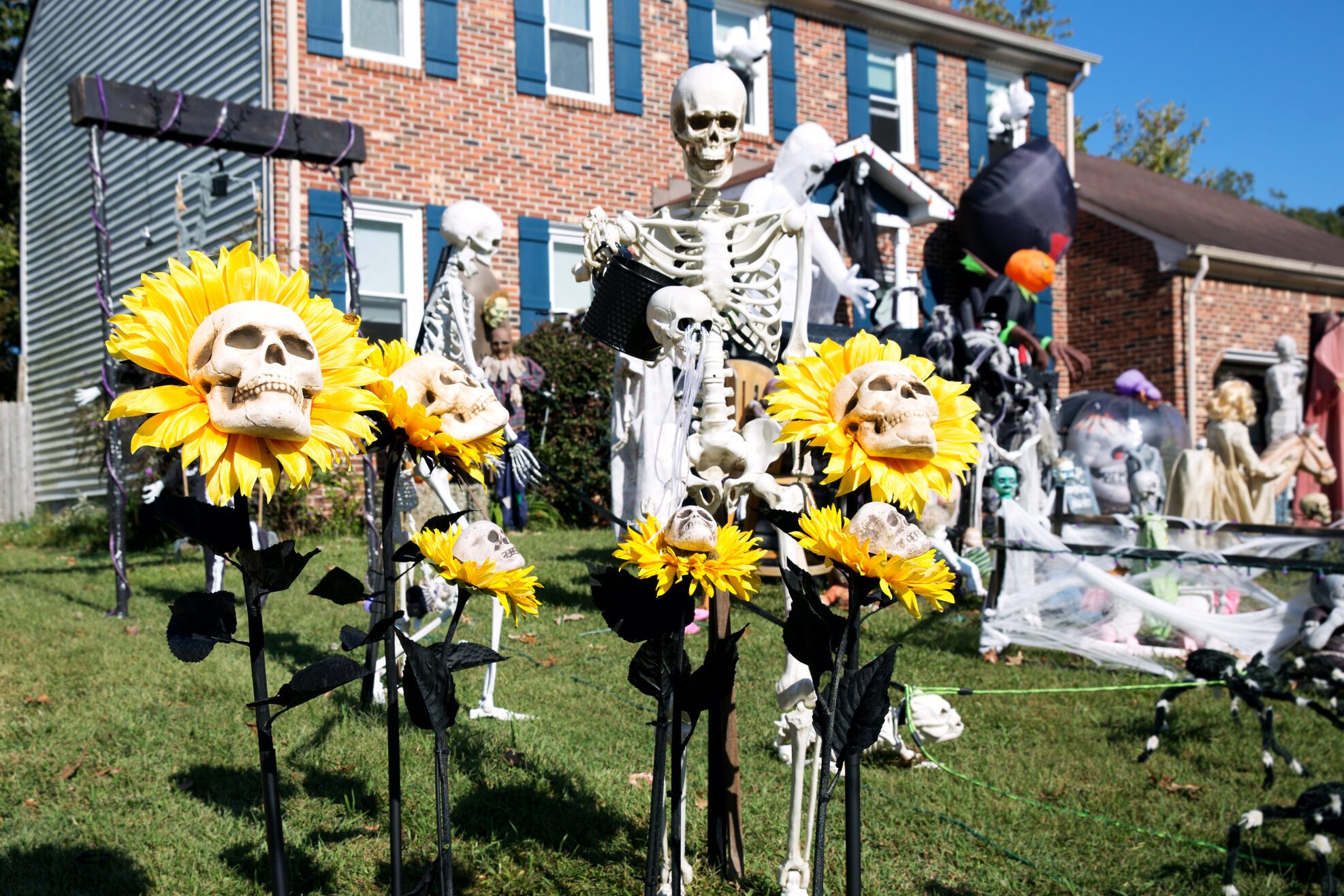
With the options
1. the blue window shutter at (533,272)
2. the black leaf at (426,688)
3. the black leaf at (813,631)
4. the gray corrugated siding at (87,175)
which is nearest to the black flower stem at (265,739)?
the black leaf at (426,688)

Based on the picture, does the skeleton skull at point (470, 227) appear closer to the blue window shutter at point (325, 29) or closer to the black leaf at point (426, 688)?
the black leaf at point (426, 688)

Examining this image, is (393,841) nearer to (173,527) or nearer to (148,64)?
(173,527)

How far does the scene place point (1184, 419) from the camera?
53.8ft

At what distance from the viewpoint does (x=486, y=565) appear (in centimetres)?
222

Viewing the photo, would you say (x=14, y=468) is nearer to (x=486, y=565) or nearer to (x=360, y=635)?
(x=360, y=635)

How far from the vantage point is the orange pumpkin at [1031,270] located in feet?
50.4

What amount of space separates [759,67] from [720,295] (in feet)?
40.6

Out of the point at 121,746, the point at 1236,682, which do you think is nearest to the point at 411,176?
the point at 121,746

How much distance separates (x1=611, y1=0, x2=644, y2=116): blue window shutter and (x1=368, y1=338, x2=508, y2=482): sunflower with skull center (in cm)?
1236

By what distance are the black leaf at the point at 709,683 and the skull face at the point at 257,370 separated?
3.50ft

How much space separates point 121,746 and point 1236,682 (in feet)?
15.2

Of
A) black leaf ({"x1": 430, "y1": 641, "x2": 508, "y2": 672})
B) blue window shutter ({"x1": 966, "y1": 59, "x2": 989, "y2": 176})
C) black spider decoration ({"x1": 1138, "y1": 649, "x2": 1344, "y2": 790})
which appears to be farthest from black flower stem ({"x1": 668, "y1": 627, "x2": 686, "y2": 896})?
blue window shutter ({"x1": 966, "y1": 59, "x2": 989, "y2": 176})

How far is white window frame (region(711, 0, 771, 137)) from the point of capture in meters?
15.2

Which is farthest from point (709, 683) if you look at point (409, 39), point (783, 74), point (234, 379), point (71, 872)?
point (783, 74)
